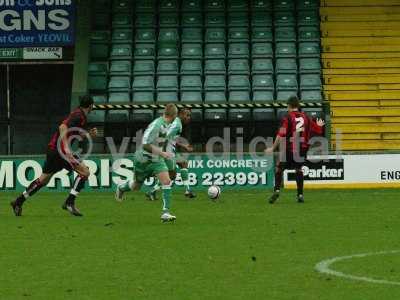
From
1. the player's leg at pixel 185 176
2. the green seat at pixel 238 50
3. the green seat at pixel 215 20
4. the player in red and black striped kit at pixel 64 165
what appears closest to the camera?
the player in red and black striped kit at pixel 64 165

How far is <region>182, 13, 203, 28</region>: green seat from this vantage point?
35.2 meters

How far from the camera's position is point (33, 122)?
3453 centimetres

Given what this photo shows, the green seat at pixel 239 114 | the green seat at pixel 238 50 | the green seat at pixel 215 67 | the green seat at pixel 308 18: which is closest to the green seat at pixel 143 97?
the green seat at pixel 215 67

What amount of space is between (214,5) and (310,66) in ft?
13.8

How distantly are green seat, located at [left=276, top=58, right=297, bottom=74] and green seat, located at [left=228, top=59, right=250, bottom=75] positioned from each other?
3.05 ft

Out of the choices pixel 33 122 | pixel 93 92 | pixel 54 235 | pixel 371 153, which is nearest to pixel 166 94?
pixel 93 92

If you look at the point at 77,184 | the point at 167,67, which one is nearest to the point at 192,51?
the point at 167,67

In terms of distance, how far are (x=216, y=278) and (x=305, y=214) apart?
856cm

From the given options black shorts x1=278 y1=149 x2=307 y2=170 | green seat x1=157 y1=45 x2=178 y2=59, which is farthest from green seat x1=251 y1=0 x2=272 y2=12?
black shorts x1=278 y1=149 x2=307 y2=170

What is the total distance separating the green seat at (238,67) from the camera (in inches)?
1302

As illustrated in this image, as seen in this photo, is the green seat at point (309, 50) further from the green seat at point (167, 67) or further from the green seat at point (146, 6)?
the green seat at point (146, 6)

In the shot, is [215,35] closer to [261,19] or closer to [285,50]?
[261,19]

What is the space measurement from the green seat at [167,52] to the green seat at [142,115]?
4.38m

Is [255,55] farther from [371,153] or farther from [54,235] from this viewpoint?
[54,235]
